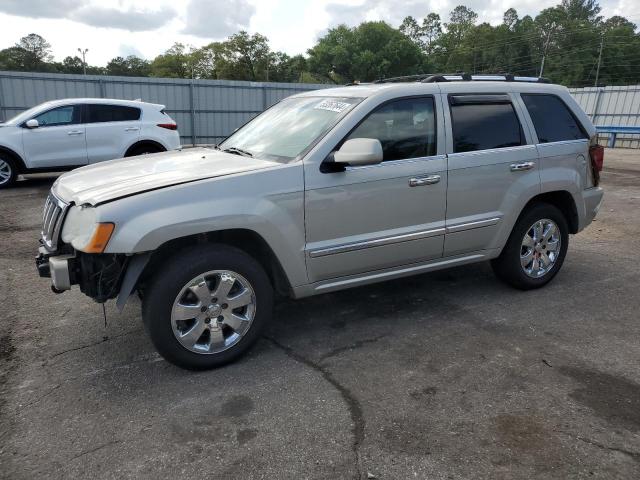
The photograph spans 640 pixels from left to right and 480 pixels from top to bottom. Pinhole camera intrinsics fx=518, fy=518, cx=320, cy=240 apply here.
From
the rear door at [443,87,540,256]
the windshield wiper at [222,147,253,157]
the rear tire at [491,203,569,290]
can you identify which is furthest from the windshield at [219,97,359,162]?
the rear tire at [491,203,569,290]

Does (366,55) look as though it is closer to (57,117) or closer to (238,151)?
(57,117)

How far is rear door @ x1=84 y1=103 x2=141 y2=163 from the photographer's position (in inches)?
401

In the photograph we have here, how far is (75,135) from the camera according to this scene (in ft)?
32.9

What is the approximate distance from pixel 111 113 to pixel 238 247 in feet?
26.9

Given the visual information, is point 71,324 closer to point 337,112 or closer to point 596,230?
point 337,112

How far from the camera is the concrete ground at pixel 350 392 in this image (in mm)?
2521

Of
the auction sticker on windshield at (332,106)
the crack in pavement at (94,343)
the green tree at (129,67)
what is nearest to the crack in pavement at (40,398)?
the crack in pavement at (94,343)

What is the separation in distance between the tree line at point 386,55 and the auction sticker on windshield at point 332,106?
77.2 m

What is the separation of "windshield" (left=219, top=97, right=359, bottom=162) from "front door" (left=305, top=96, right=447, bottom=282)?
0.24 meters

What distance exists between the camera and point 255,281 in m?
3.35

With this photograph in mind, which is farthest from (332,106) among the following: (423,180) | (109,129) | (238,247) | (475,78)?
(109,129)

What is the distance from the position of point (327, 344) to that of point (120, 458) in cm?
162

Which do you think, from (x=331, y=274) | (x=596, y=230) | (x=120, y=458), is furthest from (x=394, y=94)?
(x=596, y=230)

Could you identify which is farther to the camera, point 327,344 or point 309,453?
point 327,344
